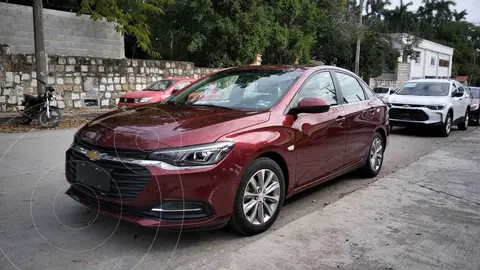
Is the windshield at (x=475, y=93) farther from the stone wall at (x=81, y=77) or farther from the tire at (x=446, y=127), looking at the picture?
the stone wall at (x=81, y=77)

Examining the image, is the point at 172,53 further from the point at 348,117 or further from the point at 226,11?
the point at 348,117

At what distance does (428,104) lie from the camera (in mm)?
11031

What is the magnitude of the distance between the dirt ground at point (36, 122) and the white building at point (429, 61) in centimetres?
3290

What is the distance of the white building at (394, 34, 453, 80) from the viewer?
44.4m

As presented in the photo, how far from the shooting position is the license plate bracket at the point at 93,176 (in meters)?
3.41

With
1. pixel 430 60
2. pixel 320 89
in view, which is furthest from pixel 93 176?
pixel 430 60

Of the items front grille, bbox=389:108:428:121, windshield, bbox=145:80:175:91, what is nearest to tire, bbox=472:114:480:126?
front grille, bbox=389:108:428:121

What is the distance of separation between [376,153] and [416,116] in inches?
221

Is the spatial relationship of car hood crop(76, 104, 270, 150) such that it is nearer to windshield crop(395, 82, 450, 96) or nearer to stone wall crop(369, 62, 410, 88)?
windshield crop(395, 82, 450, 96)

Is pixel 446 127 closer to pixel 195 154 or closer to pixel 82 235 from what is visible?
pixel 195 154

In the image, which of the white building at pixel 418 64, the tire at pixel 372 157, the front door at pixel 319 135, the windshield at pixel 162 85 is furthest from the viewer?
the white building at pixel 418 64

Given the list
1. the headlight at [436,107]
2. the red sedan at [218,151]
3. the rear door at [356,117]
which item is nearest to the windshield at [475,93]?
the headlight at [436,107]

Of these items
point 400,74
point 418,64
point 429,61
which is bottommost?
point 400,74

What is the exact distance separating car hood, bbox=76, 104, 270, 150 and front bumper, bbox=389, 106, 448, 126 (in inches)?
332
